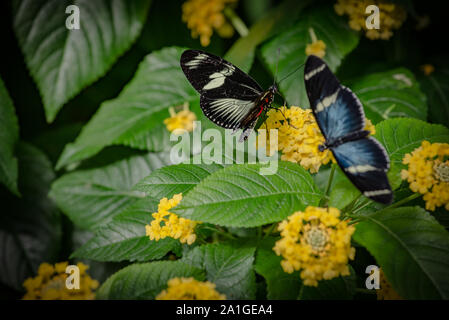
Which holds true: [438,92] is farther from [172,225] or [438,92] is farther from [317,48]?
[172,225]

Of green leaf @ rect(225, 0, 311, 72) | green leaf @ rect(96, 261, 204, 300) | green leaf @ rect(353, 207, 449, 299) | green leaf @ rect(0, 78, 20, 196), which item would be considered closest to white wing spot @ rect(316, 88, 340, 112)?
green leaf @ rect(353, 207, 449, 299)

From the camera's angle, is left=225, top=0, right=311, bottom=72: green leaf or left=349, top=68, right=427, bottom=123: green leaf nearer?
left=349, top=68, right=427, bottom=123: green leaf

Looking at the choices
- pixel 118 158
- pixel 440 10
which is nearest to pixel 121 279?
pixel 118 158

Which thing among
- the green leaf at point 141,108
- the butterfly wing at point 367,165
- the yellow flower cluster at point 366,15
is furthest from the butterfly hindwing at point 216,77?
the yellow flower cluster at point 366,15

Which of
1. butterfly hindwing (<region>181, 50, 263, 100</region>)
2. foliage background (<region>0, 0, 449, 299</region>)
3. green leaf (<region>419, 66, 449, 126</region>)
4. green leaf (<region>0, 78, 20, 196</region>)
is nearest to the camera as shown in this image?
foliage background (<region>0, 0, 449, 299</region>)

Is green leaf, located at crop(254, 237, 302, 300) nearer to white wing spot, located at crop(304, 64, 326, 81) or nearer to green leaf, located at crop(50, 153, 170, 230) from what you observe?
white wing spot, located at crop(304, 64, 326, 81)

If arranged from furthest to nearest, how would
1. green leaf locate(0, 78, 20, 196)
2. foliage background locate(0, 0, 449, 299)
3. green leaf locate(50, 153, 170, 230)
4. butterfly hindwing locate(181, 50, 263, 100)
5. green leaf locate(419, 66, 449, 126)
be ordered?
green leaf locate(419, 66, 449, 126) → green leaf locate(50, 153, 170, 230) → green leaf locate(0, 78, 20, 196) → butterfly hindwing locate(181, 50, 263, 100) → foliage background locate(0, 0, 449, 299)

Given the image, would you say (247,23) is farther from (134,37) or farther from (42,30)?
(42,30)
